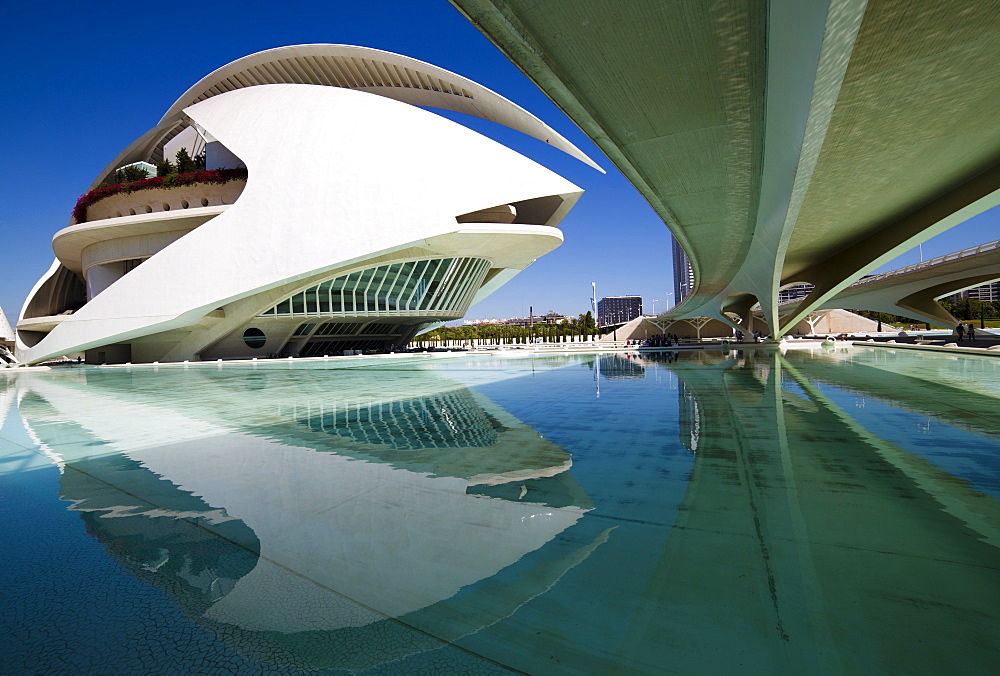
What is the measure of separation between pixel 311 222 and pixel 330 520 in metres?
19.6

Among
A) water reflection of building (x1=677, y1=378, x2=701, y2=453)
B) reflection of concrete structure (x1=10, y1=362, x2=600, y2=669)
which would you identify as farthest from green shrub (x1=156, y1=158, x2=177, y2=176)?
water reflection of building (x1=677, y1=378, x2=701, y2=453)

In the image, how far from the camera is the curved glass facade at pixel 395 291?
23266 mm

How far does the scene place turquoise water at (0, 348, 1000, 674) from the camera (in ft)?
5.34

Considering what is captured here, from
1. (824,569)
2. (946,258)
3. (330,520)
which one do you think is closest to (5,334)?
(330,520)

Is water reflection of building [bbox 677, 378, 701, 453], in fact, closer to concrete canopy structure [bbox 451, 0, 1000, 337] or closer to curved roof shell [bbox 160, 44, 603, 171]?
concrete canopy structure [bbox 451, 0, 1000, 337]

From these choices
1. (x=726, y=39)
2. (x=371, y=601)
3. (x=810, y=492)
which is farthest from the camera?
(x=726, y=39)

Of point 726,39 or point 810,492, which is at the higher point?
point 726,39

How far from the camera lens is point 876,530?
8.11 ft

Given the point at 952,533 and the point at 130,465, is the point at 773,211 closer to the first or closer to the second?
the point at 952,533

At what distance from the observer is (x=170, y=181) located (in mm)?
24312

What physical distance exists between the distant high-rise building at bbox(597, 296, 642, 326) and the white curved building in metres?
159

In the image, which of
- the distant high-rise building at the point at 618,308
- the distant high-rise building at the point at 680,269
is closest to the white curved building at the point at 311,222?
the distant high-rise building at the point at 680,269

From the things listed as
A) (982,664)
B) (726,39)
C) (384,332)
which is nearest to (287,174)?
(384,332)

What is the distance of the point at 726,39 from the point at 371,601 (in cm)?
470
